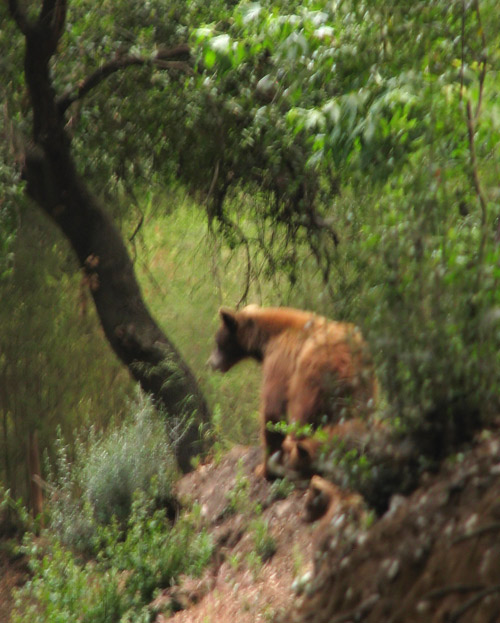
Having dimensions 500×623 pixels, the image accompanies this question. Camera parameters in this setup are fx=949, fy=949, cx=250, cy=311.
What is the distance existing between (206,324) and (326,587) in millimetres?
7902

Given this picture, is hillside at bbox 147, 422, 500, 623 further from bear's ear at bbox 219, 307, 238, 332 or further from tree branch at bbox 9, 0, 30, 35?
tree branch at bbox 9, 0, 30, 35

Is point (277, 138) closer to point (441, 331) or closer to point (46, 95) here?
point (46, 95)

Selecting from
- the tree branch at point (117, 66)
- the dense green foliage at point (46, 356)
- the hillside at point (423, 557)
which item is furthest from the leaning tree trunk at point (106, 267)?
the hillside at point (423, 557)

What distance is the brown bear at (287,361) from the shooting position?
203 inches

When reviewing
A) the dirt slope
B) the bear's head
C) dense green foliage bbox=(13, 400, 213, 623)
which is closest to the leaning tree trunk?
dense green foliage bbox=(13, 400, 213, 623)

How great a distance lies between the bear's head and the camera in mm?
6906

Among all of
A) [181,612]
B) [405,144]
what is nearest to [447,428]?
[405,144]

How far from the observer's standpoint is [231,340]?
706cm

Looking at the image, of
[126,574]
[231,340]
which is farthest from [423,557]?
[231,340]

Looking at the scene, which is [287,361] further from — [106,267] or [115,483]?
[106,267]

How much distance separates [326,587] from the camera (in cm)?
326

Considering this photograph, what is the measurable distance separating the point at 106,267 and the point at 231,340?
7.52 ft

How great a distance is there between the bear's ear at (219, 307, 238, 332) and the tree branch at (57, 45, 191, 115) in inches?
94.4

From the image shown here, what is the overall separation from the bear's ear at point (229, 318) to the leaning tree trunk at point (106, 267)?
1359 millimetres
